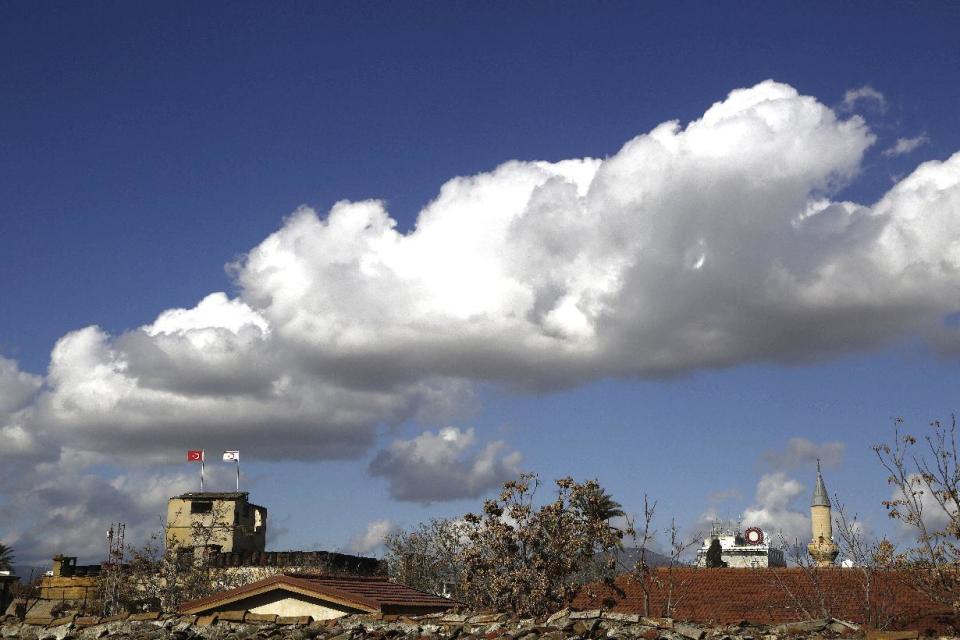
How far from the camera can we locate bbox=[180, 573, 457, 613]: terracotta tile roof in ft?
89.0

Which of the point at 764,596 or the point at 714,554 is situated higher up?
the point at 714,554

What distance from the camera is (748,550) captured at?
3932 inches

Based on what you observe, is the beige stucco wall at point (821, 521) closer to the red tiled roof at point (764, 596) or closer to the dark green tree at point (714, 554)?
the dark green tree at point (714, 554)

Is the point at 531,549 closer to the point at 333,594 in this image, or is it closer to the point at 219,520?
the point at 333,594

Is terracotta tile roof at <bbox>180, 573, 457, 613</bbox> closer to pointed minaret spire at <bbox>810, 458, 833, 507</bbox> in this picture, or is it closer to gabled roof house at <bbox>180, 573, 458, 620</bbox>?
gabled roof house at <bbox>180, 573, 458, 620</bbox>

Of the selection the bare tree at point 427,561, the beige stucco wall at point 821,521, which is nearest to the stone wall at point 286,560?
the bare tree at point 427,561

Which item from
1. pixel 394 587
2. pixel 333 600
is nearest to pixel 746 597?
pixel 394 587

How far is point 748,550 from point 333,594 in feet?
263

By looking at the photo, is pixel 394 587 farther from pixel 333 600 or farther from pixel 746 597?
pixel 746 597

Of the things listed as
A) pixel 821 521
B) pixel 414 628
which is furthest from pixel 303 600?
pixel 821 521

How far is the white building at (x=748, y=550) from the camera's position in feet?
317

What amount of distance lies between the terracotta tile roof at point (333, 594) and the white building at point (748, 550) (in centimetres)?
6690

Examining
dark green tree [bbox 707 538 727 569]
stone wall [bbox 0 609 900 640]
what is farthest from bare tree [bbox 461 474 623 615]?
dark green tree [bbox 707 538 727 569]

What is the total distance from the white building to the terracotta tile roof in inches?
2634
